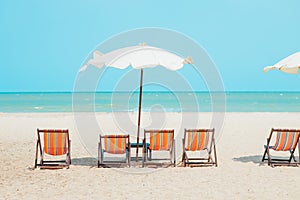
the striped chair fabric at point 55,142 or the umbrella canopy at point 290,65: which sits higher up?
the umbrella canopy at point 290,65

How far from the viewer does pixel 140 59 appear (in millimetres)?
6027

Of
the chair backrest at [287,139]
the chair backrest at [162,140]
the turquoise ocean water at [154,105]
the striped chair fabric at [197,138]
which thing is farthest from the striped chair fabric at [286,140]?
the turquoise ocean water at [154,105]

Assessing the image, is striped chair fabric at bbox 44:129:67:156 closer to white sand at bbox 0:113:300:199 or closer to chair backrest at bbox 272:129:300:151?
white sand at bbox 0:113:300:199

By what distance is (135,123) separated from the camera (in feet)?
54.9

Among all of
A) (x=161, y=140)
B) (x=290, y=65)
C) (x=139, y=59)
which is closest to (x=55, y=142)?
(x=161, y=140)

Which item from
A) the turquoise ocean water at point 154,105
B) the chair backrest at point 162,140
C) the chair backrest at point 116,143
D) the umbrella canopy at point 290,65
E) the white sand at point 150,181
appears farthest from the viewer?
the turquoise ocean water at point 154,105

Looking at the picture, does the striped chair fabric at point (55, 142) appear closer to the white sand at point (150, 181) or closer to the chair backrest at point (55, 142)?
the chair backrest at point (55, 142)

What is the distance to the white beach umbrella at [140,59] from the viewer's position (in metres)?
5.88

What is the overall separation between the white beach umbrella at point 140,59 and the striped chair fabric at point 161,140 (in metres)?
1.20

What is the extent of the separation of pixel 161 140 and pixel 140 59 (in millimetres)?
1487

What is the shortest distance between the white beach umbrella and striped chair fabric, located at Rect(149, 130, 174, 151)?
1.20 m

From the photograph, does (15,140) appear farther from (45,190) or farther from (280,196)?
(280,196)

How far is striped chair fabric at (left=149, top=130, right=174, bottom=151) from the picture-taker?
6.40 meters

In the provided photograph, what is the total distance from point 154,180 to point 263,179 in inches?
64.8
